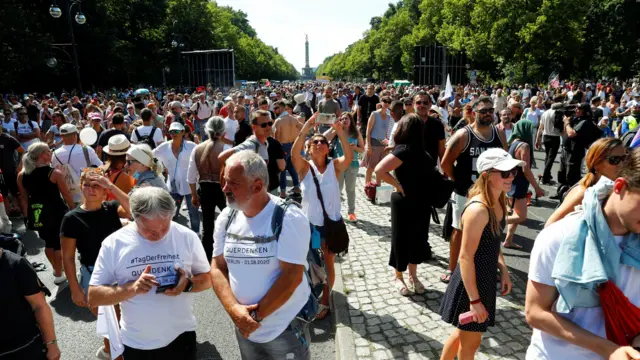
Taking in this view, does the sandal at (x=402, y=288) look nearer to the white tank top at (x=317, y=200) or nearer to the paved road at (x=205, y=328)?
the paved road at (x=205, y=328)

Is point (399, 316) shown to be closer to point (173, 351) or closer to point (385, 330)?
point (385, 330)

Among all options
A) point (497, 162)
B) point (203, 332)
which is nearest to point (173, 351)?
point (203, 332)

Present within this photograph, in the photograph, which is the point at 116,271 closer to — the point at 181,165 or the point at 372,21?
the point at 181,165

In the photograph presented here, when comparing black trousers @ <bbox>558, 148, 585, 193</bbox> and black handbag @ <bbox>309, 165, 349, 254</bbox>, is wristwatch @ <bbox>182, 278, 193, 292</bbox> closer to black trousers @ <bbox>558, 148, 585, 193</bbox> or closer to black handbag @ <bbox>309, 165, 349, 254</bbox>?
black handbag @ <bbox>309, 165, 349, 254</bbox>

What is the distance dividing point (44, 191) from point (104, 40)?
35.2m

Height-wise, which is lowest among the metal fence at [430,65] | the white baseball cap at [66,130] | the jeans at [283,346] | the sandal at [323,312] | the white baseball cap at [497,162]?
the sandal at [323,312]

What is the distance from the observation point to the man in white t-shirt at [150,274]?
2.51 metres

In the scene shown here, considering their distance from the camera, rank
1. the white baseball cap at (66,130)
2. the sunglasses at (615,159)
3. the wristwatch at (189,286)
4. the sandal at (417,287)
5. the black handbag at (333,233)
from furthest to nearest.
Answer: the white baseball cap at (66,130)
the sandal at (417,287)
the black handbag at (333,233)
the sunglasses at (615,159)
the wristwatch at (189,286)

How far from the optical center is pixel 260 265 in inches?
95.0

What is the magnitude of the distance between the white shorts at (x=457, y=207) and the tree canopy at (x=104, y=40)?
2053cm

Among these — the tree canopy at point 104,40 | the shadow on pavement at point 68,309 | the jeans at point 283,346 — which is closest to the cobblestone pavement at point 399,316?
the jeans at point 283,346

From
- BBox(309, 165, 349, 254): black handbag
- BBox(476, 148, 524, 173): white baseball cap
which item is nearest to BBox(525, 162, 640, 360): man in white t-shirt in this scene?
BBox(476, 148, 524, 173): white baseball cap

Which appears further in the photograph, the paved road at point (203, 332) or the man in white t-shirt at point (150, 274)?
the paved road at point (203, 332)

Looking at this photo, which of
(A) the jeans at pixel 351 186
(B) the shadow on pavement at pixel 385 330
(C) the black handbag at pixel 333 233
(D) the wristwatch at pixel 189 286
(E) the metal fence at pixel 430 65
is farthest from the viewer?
(E) the metal fence at pixel 430 65
